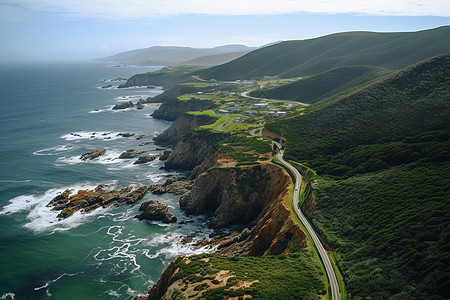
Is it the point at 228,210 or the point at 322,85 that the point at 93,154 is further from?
the point at 322,85

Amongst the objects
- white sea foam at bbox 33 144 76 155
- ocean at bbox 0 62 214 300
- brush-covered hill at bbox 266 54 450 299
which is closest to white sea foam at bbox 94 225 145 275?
ocean at bbox 0 62 214 300

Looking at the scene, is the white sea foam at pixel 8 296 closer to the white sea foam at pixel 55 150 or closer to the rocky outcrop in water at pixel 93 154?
the rocky outcrop in water at pixel 93 154

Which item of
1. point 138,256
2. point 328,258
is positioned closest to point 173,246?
point 138,256

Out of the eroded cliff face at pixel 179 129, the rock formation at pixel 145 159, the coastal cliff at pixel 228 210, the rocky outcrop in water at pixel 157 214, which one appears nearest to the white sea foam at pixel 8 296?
the coastal cliff at pixel 228 210

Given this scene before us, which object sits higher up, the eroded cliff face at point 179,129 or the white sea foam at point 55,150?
the eroded cliff face at point 179,129

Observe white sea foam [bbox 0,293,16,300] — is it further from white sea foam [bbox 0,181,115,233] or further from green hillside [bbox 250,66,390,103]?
green hillside [bbox 250,66,390,103]
